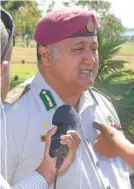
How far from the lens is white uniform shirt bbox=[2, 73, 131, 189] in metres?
2.20

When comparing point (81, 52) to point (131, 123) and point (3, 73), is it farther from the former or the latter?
point (131, 123)

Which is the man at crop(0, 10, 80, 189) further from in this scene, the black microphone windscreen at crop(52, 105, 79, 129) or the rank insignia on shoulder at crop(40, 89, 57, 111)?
the rank insignia on shoulder at crop(40, 89, 57, 111)

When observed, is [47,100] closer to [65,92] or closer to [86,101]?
[65,92]

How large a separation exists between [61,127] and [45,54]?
1.94 ft

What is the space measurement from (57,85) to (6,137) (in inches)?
17.1

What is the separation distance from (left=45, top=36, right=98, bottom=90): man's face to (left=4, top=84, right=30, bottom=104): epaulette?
216 millimetres

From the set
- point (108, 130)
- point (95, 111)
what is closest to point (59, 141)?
point (108, 130)

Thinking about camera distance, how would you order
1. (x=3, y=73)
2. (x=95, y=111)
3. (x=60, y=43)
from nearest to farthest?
1. (x=3, y=73)
2. (x=60, y=43)
3. (x=95, y=111)

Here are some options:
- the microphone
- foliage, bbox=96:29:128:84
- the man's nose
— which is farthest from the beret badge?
foliage, bbox=96:29:128:84

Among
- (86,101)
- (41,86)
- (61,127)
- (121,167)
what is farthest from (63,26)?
(121,167)

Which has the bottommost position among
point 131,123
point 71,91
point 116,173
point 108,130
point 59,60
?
point 131,123

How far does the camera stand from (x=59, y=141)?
1831mm

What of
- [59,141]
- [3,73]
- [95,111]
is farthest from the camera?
[95,111]

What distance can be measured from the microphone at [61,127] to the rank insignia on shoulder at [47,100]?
27cm
